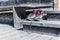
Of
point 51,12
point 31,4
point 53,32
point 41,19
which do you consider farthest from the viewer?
point 31,4

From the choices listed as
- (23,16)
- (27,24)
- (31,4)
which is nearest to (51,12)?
(27,24)

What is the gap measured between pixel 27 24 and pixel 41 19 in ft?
0.87

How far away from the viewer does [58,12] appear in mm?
2143

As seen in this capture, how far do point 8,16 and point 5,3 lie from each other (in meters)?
0.36

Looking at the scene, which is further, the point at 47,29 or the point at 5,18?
the point at 5,18

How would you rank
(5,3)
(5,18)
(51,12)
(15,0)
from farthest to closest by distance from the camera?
(5,18) → (5,3) → (15,0) → (51,12)

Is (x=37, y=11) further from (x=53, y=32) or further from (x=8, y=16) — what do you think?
(x=8, y=16)

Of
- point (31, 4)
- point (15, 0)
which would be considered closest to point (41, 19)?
point (31, 4)

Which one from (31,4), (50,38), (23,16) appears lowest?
(50,38)

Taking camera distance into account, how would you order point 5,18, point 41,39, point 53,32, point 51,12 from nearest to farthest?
point 41,39 < point 53,32 < point 51,12 < point 5,18

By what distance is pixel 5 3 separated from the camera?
10.8ft

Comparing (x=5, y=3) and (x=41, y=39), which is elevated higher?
(x=5, y=3)

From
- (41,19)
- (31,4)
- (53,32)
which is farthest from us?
(31,4)

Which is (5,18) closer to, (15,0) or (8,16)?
(8,16)
